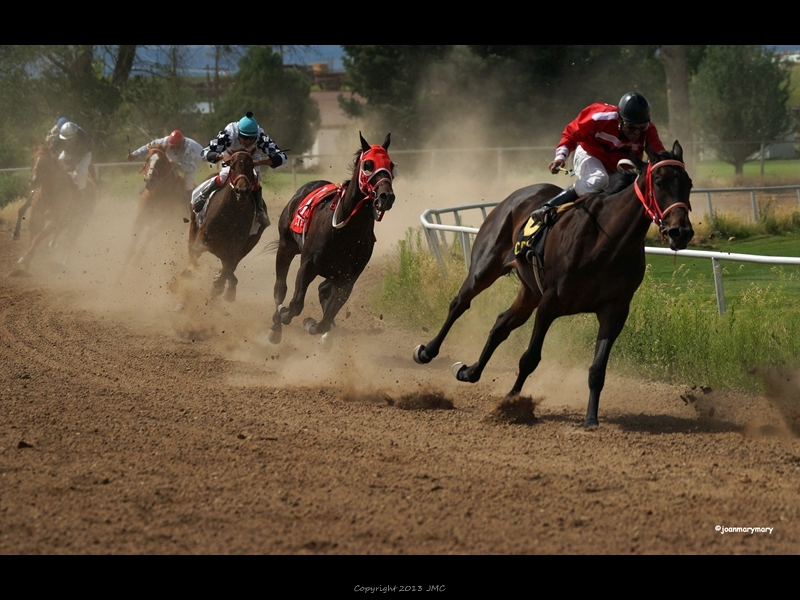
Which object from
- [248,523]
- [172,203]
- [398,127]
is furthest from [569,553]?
[398,127]

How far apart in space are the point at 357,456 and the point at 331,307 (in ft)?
11.9

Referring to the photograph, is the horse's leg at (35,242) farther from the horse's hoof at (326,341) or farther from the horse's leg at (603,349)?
the horse's leg at (603,349)

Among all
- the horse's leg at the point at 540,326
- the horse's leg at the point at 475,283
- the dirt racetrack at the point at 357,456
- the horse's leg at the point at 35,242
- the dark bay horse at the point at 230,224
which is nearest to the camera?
the dirt racetrack at the point at 357,456

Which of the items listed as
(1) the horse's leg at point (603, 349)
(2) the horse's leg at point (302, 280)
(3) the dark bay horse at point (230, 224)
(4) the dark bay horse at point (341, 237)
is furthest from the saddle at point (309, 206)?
(1) the horse's leg at point (603, 349)

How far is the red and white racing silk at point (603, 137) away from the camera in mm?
6918

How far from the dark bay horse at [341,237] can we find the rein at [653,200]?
8.53ft

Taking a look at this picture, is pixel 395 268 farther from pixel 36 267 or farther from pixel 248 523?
pixel 248 523

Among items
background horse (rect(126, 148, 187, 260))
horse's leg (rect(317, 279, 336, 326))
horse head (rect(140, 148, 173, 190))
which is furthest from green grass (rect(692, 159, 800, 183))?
horse's leg (rect(317, 279, 336, 326))

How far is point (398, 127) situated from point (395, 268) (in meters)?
21.0

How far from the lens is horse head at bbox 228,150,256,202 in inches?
391

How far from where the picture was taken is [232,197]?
34.4 feet

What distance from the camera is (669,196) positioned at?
19.2 ft

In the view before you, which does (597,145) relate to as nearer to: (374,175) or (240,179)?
(374,175)

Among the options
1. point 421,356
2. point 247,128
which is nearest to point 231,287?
point 247,128
